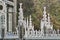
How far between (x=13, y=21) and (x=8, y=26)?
1537 mm

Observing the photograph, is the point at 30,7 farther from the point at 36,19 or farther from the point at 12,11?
the point at 12,11

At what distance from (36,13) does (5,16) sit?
8.14 meters

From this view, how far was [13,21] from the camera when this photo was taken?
2917 centimetres

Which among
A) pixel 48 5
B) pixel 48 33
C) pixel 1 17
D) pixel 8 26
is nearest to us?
pixel 48 33

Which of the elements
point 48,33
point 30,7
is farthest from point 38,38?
point 30,7

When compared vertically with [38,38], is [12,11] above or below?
above

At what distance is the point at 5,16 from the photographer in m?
26.5

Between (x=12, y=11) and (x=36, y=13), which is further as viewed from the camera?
(x=36, y=13)

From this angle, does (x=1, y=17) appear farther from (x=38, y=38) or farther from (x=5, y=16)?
(x=38, y=38)

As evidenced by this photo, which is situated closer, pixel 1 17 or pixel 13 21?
pixel 1 17

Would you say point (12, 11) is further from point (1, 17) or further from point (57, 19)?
point (57, 19)

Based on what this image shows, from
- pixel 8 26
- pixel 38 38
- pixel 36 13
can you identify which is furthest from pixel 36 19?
pixel 38 38

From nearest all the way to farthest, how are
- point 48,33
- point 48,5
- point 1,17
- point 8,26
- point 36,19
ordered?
1. point 48,33
2. point 1,17
3. point 8,26
4. point 36,19
5. point 48,5

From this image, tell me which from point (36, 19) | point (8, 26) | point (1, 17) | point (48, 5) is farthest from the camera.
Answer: point (48, 5)
